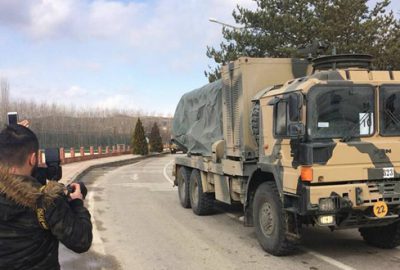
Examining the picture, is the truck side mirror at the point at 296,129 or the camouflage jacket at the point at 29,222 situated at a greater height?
the truck side mirror at the point at 296,129

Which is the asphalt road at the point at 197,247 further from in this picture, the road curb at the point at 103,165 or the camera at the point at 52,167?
the road curb at the point at 103,165

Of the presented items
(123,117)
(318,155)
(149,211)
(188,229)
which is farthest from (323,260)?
(123,117)

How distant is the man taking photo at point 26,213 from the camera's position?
2.71 meters

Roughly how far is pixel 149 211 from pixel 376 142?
678cm

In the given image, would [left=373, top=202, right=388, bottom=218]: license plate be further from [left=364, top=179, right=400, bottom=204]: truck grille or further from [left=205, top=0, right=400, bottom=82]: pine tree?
[left=205, top=0, right=400, bottom=82]: pine tree

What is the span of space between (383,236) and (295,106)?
9.01 ft

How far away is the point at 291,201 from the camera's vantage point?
700cm

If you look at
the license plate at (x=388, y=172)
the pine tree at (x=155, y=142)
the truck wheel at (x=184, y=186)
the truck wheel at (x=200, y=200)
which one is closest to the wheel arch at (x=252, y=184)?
the license plate at (x=388, y=172)

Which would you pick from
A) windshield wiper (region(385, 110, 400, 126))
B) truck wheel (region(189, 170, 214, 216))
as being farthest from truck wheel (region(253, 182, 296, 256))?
truck wheel (region(189, 170, 214, 216))

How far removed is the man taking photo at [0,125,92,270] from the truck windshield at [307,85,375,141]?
4595 millimetres

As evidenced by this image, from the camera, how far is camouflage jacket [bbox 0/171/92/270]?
2705 millimetres

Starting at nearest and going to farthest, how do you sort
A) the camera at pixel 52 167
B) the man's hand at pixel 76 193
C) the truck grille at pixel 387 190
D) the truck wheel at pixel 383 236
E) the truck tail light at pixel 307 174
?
the man's hand at pixel 76 193, the camera at pixel 52 167, the truck tail light at pixel 307 174, the truck grille at pixel 387 190, the truck wheel at pixel 383 236

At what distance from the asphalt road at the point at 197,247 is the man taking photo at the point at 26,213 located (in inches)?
174

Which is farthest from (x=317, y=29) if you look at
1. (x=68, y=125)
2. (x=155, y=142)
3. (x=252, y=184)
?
(x=68, y=125)
